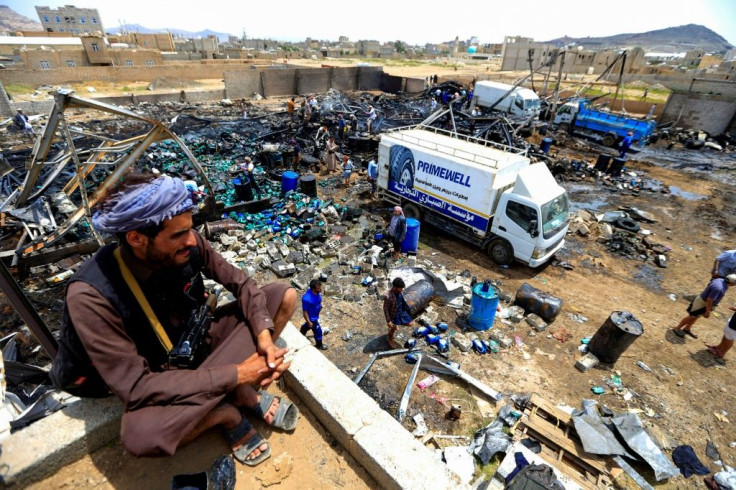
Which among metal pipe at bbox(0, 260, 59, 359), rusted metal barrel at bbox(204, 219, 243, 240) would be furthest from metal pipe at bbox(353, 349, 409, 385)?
rusted metal barrel at bbox(204, 219, 243, 240)

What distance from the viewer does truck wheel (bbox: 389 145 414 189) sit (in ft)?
32.7

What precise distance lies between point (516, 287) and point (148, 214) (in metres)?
8.30

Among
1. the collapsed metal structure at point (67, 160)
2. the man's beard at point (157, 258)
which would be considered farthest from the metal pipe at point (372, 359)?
the collapsed metal structure at point (67, 160)

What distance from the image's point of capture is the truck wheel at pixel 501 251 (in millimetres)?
8828

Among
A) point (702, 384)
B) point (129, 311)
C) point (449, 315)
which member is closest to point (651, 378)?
point (702, 384)

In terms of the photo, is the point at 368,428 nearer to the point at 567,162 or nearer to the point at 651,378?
the point at 651,378

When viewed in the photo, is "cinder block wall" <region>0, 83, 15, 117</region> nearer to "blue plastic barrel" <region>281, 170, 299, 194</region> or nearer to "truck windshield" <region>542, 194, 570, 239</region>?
"blue plastic barrel" <region>281, 170, 299, 194</region>

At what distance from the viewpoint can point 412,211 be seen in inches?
422

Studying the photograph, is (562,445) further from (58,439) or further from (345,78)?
(345,78)

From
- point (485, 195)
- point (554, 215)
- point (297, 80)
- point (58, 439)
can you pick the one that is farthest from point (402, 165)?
point (297, 80)

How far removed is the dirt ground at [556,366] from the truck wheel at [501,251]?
219 millimetres

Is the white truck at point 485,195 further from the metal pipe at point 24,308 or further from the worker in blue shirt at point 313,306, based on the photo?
the metal pipe at point 24,308

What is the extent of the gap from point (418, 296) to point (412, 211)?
4.30m

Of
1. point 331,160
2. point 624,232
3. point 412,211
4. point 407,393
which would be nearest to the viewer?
point 407,393
